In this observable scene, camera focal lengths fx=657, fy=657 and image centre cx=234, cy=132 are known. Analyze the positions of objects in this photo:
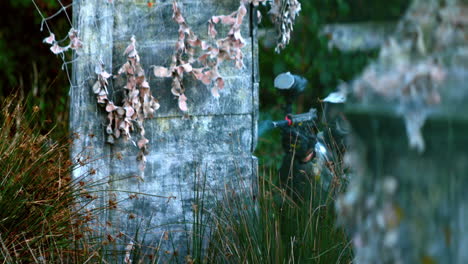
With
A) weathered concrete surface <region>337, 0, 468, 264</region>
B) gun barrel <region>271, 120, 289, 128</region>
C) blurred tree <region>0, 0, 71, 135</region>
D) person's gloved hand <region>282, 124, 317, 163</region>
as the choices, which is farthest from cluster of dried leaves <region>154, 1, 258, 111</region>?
blurred tree <region>0, 0, 71, 135</region>

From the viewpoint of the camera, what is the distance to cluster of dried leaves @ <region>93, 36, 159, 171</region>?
11.6 ft

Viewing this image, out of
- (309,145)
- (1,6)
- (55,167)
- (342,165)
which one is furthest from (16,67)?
(342,165)

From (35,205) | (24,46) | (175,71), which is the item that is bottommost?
(35,205)

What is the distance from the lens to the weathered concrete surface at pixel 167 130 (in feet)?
11.8

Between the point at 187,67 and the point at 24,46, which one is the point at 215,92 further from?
the point at 24,46

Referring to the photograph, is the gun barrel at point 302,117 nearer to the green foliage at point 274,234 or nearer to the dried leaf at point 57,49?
the green foliage at point 274,234

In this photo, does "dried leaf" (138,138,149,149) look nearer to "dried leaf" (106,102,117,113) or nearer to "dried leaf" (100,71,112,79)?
"dried leaf" (106,102,117,113)

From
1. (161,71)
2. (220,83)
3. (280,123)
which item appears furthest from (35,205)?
(280,123)

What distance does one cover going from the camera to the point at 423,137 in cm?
108

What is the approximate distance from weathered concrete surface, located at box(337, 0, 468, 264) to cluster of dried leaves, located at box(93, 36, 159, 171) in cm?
250

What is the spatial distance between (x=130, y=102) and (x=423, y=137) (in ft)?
8.72

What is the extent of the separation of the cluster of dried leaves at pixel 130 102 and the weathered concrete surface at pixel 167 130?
61mm

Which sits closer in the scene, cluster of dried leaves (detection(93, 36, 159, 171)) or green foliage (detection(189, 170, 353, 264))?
green foliage (detection(189, 170, 353, 264))

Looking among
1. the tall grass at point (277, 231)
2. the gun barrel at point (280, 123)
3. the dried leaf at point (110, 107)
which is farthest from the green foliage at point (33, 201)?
the gun barrel at point (280, 123)
